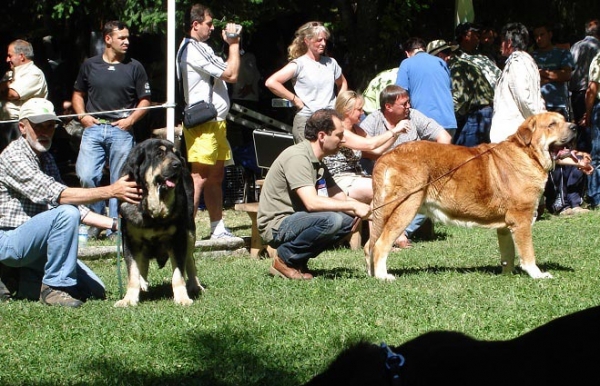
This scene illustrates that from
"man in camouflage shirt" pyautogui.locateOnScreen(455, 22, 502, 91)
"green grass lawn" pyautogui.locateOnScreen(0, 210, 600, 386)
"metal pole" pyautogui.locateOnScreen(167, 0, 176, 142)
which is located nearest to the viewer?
"green grass lawn" pyautogui.locateOnScreen(0, 210, 600, 386)

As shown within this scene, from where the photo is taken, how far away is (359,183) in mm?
9703

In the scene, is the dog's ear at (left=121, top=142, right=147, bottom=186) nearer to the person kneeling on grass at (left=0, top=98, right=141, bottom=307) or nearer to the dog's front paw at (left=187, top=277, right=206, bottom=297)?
the person kneeling on grass at (left=0, top=98, right=141, bottom=307)

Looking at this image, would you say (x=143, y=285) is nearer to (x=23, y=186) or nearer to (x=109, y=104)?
(x=23, y=186)

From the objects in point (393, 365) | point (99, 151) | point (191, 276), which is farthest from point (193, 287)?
point (393, 365)

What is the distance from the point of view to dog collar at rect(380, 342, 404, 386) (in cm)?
243

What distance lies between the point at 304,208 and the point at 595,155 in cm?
566

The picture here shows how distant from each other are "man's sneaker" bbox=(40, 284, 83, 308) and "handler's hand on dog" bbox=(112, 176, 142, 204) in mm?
838

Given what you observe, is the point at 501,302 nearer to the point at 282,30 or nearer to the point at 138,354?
the point at 138,354

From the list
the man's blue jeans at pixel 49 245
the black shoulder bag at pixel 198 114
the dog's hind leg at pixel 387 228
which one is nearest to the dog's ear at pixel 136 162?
the man's blue jeans at pixel 49 245

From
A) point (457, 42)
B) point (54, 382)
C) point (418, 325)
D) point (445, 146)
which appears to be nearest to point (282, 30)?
point (457, 42)

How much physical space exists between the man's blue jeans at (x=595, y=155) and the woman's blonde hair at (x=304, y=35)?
159 inches

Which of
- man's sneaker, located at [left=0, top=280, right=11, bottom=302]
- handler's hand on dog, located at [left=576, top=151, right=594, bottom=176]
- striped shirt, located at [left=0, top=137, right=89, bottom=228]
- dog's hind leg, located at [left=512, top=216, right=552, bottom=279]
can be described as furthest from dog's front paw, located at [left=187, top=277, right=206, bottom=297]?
handler's hand on dog, located at [left=576, top=151, right=594, bottom=176]

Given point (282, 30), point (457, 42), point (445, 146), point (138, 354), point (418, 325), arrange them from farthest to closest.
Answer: point (282, 30), point (457, 42), point (445, 146), point (418, 325), point (138, 354)

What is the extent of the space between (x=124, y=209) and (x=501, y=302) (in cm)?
266
